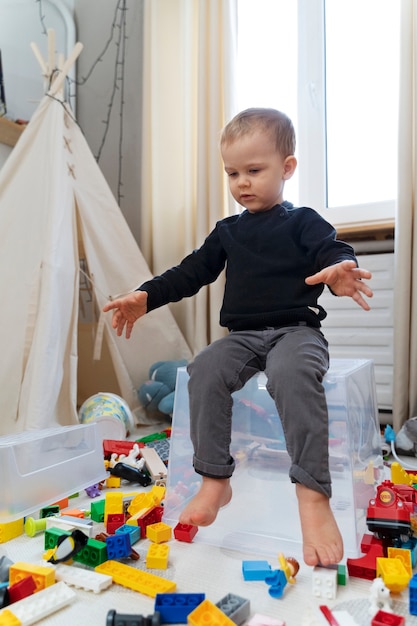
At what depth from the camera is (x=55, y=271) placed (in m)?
1.46

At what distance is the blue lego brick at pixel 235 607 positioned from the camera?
0.59 metres

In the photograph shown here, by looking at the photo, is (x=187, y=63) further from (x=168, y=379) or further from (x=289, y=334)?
(x=289, y=334)

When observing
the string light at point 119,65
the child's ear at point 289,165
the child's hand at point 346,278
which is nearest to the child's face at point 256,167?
the child's ear at point 289,165

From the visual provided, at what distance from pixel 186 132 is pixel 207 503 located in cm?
158

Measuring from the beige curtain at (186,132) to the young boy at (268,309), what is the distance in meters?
0.85

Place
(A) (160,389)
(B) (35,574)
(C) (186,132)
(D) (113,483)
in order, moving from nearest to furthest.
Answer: (B) (35,574) < (D) (113,483) < (A) (160,389) < (C) (186,132)

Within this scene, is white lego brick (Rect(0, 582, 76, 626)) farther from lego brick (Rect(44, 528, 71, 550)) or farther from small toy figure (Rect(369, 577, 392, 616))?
small toy figure (Rect(369, 577, 392, 616))

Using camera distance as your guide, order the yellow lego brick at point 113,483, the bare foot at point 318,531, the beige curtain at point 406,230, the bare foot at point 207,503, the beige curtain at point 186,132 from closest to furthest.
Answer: the bare foot at point 318,531 < the bare foot at point 207,503 < the yellow lego brick at point 113,483 < the beige curtain at point 406,230 < the beige curtain at point 186,132

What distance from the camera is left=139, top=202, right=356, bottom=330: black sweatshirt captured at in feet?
3.11

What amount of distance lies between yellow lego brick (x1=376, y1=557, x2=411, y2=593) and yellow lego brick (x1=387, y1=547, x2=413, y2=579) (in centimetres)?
3

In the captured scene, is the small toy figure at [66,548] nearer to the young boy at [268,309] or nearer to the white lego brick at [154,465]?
the young boy at [268,309]

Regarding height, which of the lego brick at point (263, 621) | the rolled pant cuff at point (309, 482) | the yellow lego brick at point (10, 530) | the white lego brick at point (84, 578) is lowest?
the yellow lego brick at point (10, 530)

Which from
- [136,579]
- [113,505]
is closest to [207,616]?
[136,579]

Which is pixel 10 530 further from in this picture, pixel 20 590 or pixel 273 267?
pixel 273 267
